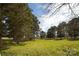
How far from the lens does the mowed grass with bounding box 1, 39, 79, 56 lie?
2275 mm

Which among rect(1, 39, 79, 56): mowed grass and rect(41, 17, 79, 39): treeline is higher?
rect(41, 17, 79, 39): treeline

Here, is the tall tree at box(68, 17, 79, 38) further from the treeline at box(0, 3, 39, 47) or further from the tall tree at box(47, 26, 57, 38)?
the treeline at box(0, 3, 39, 47)

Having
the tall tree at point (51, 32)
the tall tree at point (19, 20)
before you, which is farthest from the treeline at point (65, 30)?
the tall tree at point (19, 20)

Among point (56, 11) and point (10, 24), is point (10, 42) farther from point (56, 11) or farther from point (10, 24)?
point (56, 11)

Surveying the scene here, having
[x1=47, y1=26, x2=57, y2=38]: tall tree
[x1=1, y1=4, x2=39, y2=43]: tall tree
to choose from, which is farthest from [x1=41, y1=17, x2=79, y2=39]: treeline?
[x1=1, y1=4, x2=39, y2=43]: tall tree

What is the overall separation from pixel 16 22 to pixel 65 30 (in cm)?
54

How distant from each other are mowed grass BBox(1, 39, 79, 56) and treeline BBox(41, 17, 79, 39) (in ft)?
0.21

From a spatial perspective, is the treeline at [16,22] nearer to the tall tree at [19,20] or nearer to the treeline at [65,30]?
the tall tree at [19,20]

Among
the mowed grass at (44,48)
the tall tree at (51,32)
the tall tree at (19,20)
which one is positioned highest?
the tall tree at (19,20)

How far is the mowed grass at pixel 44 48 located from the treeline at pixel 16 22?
8 cm

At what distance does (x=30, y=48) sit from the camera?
231 cm

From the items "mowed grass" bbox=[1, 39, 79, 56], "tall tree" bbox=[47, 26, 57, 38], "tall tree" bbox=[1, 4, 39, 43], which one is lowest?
"mowed grass" bbox=[1, 39, 79, 56]

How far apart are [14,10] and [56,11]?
0.46m

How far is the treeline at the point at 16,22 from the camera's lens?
233 cm
